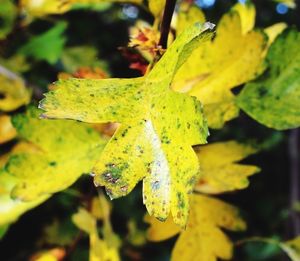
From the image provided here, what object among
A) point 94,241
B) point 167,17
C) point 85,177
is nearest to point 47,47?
point 85,177

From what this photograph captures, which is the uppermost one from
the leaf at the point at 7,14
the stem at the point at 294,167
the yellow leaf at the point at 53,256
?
the leaf at the point at 7,14

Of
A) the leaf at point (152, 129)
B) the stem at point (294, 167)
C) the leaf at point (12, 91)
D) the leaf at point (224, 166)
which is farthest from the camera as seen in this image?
the stem at point (294, 167)

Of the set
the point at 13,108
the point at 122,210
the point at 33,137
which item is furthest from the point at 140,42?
the point at 122,210

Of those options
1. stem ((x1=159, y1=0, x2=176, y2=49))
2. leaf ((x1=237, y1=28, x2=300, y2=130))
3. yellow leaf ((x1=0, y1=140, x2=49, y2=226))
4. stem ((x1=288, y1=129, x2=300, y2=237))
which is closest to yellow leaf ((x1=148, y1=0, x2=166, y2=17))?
stem ((x1=159, y1=0, x2=176, y2=49))

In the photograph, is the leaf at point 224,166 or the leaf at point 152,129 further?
the leaf at point 224,166

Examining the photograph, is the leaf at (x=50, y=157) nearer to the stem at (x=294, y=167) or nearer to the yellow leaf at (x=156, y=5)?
the yellow leaf at (x=156, y=5)

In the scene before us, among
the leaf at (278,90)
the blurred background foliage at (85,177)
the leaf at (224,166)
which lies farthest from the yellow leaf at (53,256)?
the leaf at (278,90)

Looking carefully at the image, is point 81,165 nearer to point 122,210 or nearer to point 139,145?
point 139,145

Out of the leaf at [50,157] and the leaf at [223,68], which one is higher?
the leaf at [223,68]
